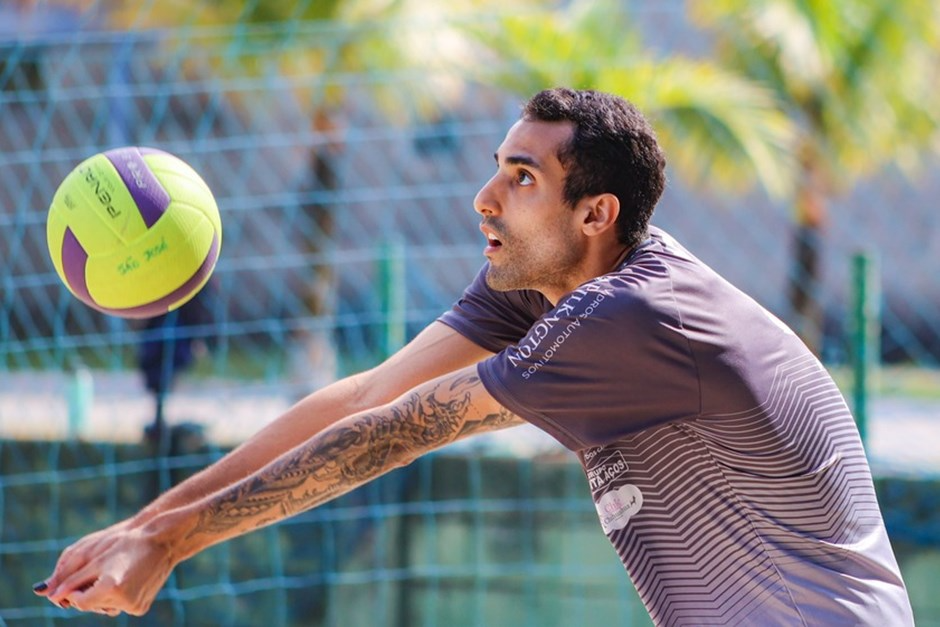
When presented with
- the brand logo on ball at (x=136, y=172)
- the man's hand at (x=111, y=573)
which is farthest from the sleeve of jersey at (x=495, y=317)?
the man's hand at (x=111, y=573)

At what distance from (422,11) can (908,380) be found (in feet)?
16.9

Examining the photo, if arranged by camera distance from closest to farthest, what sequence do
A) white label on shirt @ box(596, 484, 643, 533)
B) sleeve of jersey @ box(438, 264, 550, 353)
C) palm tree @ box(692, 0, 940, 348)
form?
white label on shirt @ box(596, 484, 643, 533) < sleeve of jersey @ box(438, 264, 550, 353) < palm tree @ box(692, 0, 940, 348)

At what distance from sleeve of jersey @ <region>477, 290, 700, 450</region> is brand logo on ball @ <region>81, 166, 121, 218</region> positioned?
4.34 ft

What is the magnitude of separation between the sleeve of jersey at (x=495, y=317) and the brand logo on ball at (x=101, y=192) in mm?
947

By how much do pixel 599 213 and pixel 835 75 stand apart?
905cm

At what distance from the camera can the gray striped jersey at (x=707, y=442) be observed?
2.58m

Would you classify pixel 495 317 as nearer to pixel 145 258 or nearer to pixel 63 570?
pixel 145 258

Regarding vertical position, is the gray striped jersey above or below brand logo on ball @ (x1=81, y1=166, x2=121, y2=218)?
below

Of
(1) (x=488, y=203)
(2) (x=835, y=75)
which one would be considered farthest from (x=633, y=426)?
(2) (x=835, y=75)

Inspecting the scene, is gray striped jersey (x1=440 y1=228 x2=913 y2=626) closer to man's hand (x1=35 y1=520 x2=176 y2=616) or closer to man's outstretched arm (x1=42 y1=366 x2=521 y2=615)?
man's outstretched arm (x1=42 y1=366 x2=521 y2=615)

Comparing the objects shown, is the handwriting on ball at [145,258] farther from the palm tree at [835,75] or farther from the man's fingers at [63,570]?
the palm tree at [835,75]

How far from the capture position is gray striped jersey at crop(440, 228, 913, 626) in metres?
2.58

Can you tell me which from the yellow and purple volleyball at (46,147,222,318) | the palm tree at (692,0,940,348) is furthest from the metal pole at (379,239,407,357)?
the palm tree at (692,0,940,348)

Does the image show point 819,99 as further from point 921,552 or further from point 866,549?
point 866,549
